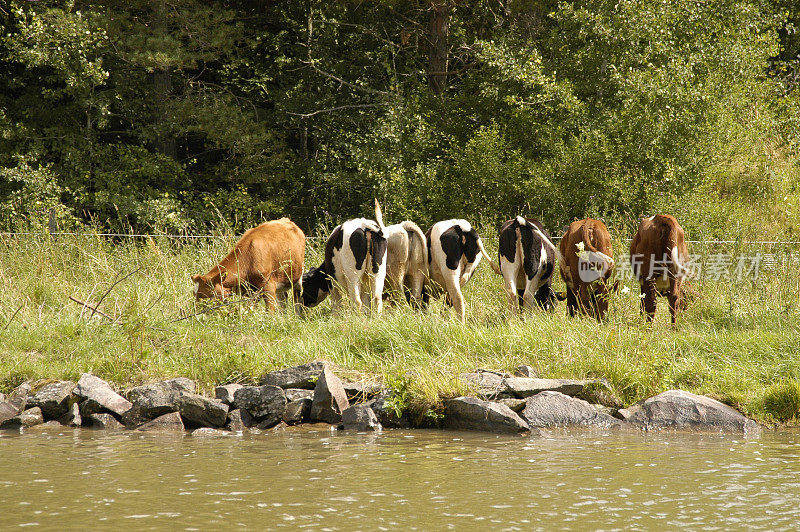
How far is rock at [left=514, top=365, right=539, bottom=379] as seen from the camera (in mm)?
8180

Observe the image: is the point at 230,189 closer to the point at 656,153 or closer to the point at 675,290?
the point at 656,153

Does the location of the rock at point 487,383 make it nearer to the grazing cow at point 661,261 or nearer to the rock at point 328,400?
the rock at point 328,400

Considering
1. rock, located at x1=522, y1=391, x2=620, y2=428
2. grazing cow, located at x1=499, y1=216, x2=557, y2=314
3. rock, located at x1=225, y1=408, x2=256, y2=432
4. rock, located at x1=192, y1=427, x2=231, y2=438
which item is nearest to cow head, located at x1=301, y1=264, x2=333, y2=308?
grazing cow, located at x1=499, y1=216, x2=557, y2=314

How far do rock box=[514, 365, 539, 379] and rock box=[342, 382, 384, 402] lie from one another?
1.29 meters

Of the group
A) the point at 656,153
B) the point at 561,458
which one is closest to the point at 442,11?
the point at 656,153

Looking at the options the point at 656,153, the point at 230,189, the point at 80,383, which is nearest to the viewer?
the point at 80,383

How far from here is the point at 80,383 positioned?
8203mm

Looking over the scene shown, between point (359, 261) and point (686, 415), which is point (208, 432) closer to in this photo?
point (359, 261)

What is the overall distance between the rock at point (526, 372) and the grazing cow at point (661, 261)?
1885mm

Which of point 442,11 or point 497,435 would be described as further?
point 442,11

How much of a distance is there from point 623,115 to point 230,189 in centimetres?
1095

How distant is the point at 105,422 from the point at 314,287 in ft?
11.5

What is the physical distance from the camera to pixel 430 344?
8.86 meters

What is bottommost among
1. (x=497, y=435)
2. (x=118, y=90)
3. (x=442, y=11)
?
(x=497, y=435)
